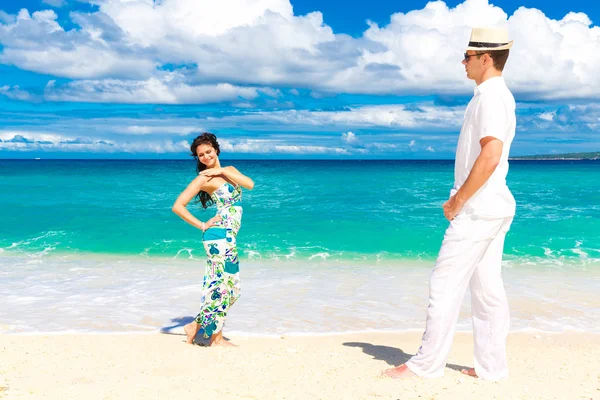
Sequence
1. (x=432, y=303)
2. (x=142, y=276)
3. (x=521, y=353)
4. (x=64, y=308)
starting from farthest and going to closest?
(x=142, y=276), (x=64, y=308), (x=521, y=353), (x=432, y=303)

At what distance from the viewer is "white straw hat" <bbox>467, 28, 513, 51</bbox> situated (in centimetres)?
381

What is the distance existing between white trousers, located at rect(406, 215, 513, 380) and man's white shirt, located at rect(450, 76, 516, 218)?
102mm

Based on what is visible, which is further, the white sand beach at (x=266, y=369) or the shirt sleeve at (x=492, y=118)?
the white sand beach at (x=266, y=369)

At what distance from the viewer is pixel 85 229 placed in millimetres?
16828

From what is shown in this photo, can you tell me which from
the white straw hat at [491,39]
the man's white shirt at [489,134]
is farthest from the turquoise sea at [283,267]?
the white straw hat at [491,39]

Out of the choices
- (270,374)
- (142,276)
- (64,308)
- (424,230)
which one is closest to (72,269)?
(142,276)

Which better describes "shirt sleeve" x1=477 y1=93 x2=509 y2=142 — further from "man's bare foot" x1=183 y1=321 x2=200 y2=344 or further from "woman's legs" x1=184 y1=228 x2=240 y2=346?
"man's bare foot" x1=183 y1=321 x2=200 y2=344

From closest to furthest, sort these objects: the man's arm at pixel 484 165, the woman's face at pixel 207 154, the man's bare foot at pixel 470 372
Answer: the man's arm at pixel 484 165, the man's bare foot at pixel 470 372, the woman's face at pixel 207 154

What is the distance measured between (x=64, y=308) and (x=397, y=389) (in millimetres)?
5258

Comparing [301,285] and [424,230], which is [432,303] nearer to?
[301,285]

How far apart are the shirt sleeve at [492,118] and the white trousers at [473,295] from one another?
0.59 meters

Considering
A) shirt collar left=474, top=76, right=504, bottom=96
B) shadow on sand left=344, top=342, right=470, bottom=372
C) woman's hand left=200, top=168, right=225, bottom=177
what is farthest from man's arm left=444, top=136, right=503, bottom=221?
woman's hand left=200, top=168, right=225, bottom=177

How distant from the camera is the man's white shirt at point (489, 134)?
374 centimetres

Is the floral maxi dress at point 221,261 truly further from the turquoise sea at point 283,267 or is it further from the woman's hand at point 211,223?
the turquoise sea at point 283,267
